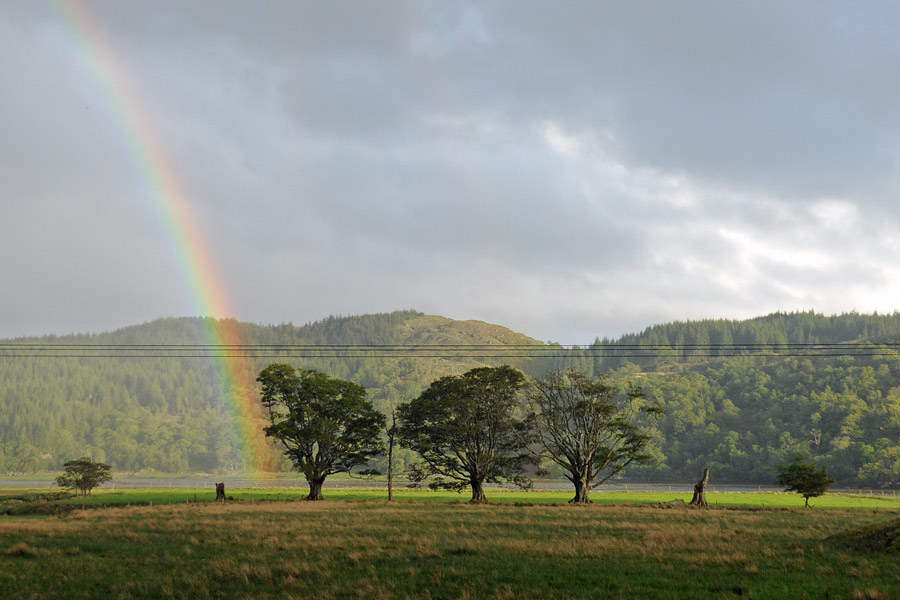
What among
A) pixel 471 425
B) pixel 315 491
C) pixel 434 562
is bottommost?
pixel 315 491

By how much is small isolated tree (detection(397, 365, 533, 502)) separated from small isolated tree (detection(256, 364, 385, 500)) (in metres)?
5.22

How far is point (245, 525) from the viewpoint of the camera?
3331cm

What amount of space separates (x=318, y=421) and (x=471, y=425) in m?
17.3

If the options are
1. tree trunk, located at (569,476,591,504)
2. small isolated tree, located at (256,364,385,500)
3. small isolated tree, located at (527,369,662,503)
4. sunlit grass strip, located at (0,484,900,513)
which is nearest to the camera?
sunlit grass strip, located at (0,484,900,513)

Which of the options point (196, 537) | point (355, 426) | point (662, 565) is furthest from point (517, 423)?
point (662, 565)

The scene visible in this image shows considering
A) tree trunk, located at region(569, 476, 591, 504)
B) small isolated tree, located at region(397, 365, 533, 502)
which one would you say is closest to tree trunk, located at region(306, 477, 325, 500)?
small isolated tree, located at region(397, 365, 533, 502)

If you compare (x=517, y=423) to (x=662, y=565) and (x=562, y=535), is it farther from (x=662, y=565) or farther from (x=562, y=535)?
(x=662, y=565)

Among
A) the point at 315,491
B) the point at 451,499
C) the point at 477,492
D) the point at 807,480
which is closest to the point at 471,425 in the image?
the point at 477,492

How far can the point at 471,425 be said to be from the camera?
7444 cm

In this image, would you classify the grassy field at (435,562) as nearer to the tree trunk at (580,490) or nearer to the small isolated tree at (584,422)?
the tree trunk at (580,490)

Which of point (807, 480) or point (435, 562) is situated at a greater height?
point (435, 562)

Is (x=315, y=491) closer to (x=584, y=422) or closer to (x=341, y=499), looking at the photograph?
(x=341, y=499)

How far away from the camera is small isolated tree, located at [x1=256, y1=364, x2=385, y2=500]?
72.9 meters

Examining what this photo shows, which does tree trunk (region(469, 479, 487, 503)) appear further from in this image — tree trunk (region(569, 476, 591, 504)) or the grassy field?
the grassy field
